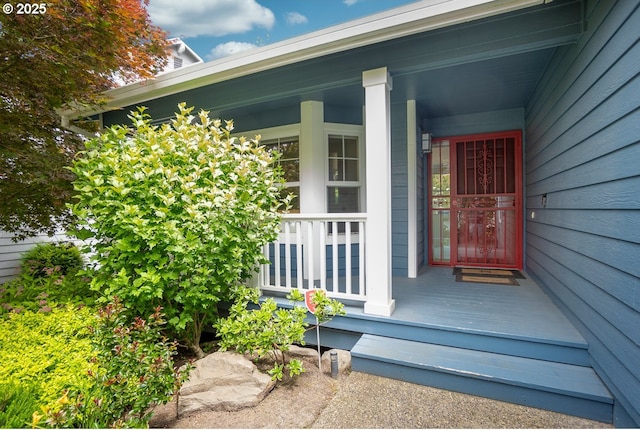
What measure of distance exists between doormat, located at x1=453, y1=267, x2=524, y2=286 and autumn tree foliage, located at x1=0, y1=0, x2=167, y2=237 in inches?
194

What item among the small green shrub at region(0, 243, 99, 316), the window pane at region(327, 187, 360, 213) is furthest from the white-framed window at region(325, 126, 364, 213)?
the small green shrub at region(0, 243, 99, 316)

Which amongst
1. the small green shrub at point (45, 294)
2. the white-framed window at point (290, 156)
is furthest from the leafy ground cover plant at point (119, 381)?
the white-framed window at point (290, 156)

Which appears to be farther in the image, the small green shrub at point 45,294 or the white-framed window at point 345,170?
the white-framed window at point 345,170

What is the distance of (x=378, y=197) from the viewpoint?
9.04 ft

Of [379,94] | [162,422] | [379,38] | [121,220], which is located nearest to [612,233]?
[379,94]

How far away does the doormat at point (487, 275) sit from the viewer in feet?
13.0

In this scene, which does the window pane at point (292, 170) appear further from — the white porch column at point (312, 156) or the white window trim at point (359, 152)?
the white window trim at point (359, 152)

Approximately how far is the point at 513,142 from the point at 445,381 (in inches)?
150

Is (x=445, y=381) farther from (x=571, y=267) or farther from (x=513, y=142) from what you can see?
(x=513, y=142)

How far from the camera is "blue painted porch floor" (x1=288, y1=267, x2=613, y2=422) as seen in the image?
1938 mm

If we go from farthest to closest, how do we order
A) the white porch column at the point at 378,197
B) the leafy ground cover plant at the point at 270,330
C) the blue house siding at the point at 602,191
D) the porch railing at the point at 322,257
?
the porch railing at the point at 322,257
the white porch column at the point at 378,197
the leafy ground cover plant at the point at 270,330
the blue house siding at the point at 602,191

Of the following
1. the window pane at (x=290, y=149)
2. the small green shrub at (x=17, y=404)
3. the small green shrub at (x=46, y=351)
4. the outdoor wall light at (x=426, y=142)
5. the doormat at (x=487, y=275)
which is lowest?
the small green shrub at (x=17, y=404)

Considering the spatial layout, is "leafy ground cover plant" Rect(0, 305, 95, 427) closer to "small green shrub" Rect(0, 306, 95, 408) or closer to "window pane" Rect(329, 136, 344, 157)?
"small green shrub" Rect(0, 306, 95, 408)

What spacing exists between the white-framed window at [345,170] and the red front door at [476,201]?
1356 millimetres
